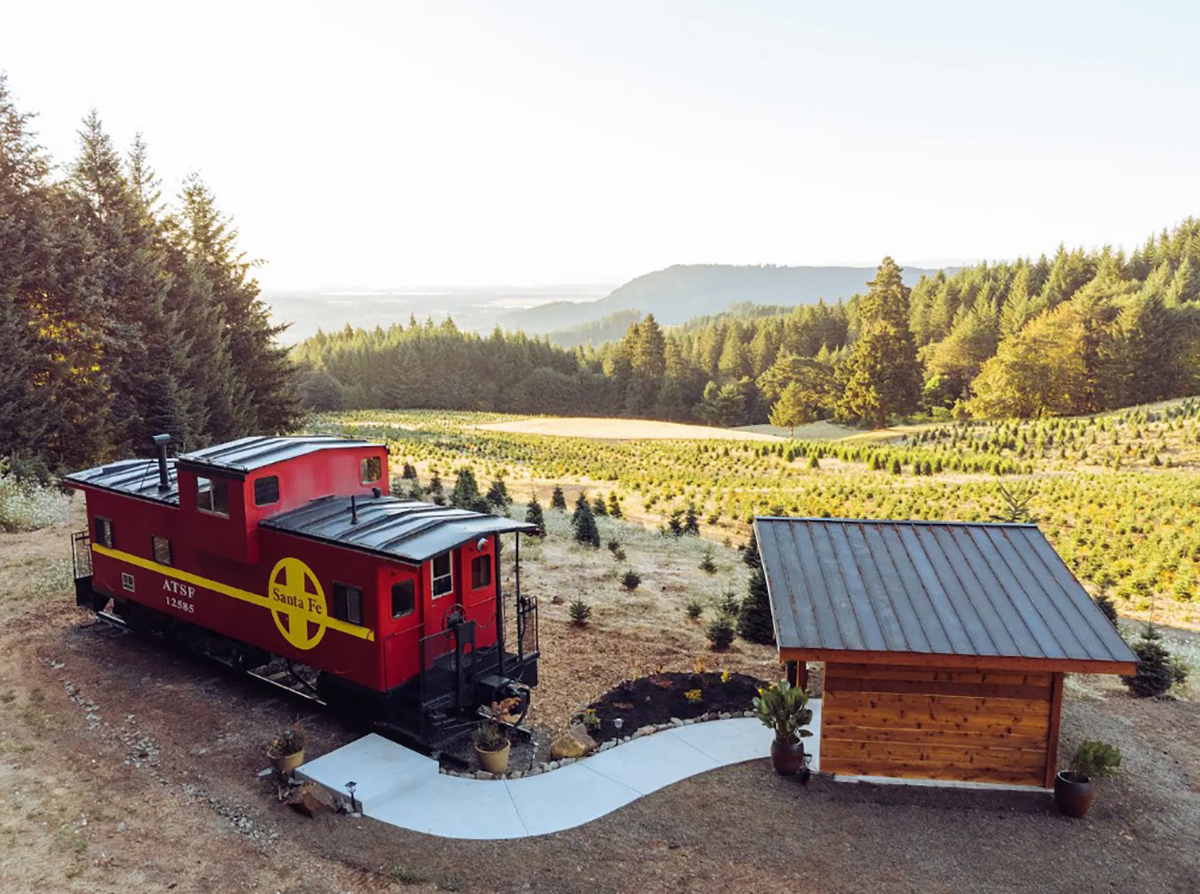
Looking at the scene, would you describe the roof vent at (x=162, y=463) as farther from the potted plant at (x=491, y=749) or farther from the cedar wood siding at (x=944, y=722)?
the cedar wood siding at (x=944, y=722)

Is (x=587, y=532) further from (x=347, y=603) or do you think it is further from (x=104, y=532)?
(x=347, y=603)

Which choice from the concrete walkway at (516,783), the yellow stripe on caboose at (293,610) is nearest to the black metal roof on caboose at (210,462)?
the yellow stripe on caboose at (293,610)

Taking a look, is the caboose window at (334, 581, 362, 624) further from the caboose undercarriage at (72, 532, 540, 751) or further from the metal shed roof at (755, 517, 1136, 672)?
the metal shed roof at (755, 517, 1136, 672)

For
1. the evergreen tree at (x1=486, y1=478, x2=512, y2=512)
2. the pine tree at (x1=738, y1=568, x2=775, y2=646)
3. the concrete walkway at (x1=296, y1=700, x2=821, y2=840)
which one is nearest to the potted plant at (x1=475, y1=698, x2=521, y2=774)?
the concrete walkway at (x1=296, y1=700, x2=821, y2=840)

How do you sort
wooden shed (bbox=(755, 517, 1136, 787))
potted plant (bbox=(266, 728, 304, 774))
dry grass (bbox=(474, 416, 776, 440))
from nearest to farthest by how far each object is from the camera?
wooden shed (bbox=(755, 517, 1136, 787))
potted plant (bbox=(266, 728, 304, 774))
dry grass (bbox=(474, 416, 776, 440))

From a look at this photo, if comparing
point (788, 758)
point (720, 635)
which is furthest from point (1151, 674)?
point (788, 758)

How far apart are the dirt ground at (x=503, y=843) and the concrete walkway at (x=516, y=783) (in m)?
0.29

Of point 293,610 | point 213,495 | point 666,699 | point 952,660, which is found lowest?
point 666,699

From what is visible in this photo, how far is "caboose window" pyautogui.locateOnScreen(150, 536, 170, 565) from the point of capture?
1384 cm

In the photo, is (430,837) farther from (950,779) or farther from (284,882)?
(950,779)

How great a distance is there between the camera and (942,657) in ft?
31.9

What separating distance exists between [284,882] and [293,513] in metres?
5.62

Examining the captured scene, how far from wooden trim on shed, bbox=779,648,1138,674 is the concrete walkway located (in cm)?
226

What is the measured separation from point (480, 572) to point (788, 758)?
209 inches
